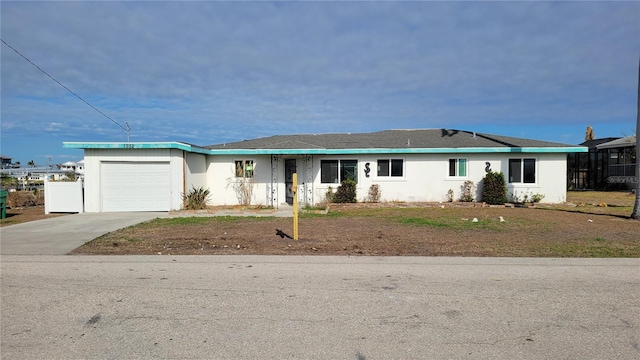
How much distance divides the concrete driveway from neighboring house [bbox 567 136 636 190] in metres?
29.8

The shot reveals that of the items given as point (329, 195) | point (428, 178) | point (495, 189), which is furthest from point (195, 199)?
point (495, 189)

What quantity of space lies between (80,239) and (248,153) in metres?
9.52

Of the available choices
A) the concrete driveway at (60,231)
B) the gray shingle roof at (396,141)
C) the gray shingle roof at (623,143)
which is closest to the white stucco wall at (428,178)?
the gray shingle roof at (396,141)

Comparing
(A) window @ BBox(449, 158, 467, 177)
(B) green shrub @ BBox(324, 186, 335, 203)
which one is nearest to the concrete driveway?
(B) green shrub @ BBox(324, 186, 335, 203)

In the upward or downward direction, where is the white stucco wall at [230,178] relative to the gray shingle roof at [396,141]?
downward

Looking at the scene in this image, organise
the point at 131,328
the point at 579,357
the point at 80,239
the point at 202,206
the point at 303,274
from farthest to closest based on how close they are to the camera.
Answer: the point at 202,206 → the point at 80,239 → the point at 303,274 → the point at 131,328 → the point at 579,357

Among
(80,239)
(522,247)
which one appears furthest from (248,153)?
(522,247)

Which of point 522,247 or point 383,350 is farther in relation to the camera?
point 522,247

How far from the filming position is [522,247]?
9.20 meters

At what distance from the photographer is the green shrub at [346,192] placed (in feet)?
63.1

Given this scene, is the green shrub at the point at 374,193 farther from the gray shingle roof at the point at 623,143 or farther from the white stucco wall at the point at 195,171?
the gray shingle roof at the point at 623,143

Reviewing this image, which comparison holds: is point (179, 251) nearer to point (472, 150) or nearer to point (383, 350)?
point (383, 350)

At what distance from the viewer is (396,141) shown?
21.4 m

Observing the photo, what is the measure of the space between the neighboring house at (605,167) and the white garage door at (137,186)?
28.9m
